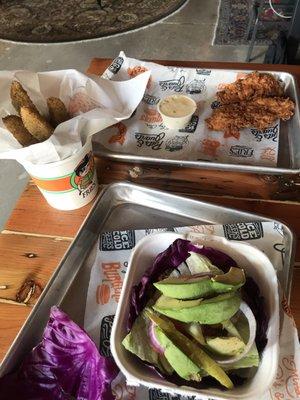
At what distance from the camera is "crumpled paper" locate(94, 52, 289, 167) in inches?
38.8

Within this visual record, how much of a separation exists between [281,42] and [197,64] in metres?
0.58

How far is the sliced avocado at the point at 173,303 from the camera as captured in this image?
1.76ft

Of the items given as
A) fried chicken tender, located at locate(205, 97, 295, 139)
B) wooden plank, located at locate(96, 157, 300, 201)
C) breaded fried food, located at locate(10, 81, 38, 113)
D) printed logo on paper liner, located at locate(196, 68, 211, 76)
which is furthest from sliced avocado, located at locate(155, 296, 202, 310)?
printed logo on paper liner, located at locate(196, 68, 211, 76)

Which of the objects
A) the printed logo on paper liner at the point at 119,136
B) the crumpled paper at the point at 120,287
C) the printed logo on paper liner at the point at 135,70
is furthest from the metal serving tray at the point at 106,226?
the printed logo on paper liner at the point at 135,70

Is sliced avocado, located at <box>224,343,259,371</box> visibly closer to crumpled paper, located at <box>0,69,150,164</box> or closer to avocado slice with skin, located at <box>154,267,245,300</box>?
avocado slice with skin, located at <box>154,267,245,300</box>

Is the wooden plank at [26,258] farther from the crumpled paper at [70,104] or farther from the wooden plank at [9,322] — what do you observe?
the crumpled paper at [70,104]

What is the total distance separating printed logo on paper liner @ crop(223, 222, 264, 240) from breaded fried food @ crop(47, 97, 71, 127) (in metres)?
0.40

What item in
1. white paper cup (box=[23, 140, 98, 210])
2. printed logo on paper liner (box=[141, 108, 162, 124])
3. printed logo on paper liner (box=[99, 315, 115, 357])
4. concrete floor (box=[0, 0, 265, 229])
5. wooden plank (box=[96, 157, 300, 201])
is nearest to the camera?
printed logo on paper liner (box=[99, 315, 115, 357])

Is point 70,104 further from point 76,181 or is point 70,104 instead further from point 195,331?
point 195,331

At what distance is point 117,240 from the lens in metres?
0.76

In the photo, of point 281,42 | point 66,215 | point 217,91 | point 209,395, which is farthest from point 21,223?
point 281,42

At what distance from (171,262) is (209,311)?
0.41ft

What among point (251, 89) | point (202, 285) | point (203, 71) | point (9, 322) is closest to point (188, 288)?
point (202, 285)

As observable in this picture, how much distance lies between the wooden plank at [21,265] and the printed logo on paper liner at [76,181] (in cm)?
11
